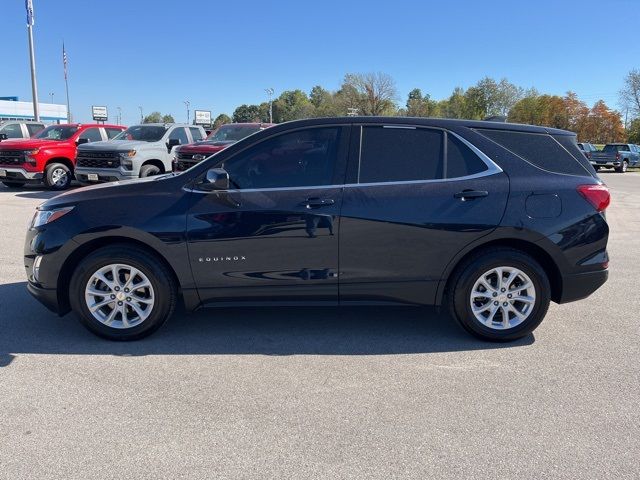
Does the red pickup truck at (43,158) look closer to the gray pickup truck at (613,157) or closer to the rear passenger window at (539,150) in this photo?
the rear passenger window at (539,150)

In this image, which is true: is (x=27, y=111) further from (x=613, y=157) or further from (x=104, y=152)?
(x=613, y=157)

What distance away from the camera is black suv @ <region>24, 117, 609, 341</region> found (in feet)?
13.3

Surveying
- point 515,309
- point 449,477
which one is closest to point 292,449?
point 449,477

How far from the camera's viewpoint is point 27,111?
248ft

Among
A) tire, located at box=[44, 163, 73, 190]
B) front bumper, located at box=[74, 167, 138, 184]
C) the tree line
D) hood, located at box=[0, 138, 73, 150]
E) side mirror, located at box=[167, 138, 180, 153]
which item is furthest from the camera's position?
the tree line

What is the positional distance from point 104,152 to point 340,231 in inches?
410

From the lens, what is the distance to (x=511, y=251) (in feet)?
13.7

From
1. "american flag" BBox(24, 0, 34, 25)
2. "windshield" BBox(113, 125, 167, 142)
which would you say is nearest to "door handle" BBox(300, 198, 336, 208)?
"windshield" BBox(113, 125, 167, 142)

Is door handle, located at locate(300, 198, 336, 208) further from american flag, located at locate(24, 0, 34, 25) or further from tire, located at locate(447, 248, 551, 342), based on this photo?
american flag, located at locate(24, 0, 34, 25)

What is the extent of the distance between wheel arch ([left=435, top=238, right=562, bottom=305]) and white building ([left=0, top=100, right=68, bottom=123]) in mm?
76466

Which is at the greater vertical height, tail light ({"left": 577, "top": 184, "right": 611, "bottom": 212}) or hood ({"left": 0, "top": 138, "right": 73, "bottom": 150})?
hood ({"left": 0, "top": 138, "right": 73, "bottom": 150})

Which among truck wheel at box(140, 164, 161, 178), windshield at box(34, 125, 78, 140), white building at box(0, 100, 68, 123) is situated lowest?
truck wheel at box(140, 164, 161, 178)

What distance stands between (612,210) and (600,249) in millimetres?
9920

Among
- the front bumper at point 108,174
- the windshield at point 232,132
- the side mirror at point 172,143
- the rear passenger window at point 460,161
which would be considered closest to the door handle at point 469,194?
the rear passenger window at point 460,161
